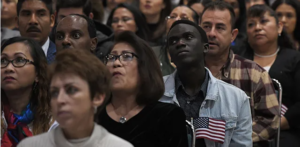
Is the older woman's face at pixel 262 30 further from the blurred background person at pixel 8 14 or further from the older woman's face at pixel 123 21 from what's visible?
the blurred background person at pixel 8 14

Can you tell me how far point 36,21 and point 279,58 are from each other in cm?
213

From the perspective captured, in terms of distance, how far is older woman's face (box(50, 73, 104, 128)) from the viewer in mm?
2756

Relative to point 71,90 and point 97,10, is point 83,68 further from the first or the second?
point 97,10

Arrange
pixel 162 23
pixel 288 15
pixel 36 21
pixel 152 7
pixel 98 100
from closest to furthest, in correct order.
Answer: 1. pixel 98 100
2. pixel 36 21
3. pixel 288 15
4. pixel 162 23
5. pixel 152 7

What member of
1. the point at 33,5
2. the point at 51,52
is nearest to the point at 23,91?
the point at 51,52

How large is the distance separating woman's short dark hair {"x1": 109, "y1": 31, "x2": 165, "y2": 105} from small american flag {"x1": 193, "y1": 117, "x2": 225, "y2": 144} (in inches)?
17.4

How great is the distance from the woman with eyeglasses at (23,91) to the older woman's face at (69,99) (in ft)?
2.85

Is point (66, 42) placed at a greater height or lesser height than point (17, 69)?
lesser

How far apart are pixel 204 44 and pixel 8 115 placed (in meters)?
1.45

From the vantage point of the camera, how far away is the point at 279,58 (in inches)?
211

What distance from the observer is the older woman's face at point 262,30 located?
5405mm

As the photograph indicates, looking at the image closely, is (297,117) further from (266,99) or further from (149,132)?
(149,132)

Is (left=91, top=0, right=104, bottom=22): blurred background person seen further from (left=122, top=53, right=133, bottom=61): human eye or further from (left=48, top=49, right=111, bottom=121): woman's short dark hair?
(left=48, top=49, right=111, bottom=121): woman's short dark hair

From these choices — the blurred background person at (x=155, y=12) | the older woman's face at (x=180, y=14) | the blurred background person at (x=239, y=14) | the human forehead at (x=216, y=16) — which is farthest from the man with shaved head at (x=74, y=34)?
the blurred background person at (x=239, y=14)
